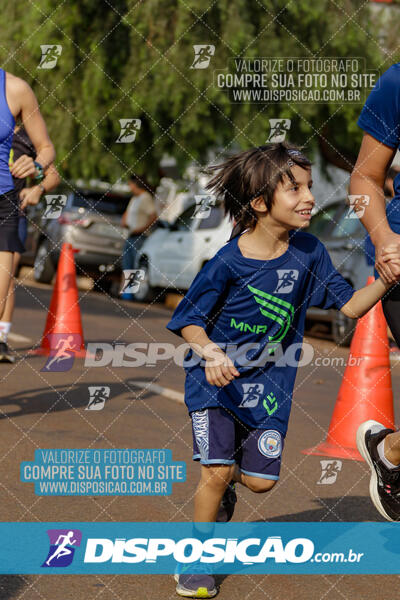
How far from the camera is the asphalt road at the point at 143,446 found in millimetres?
3719

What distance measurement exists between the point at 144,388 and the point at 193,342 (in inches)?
170

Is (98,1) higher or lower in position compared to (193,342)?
lower

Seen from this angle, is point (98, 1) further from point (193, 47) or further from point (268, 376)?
point (268, 376)

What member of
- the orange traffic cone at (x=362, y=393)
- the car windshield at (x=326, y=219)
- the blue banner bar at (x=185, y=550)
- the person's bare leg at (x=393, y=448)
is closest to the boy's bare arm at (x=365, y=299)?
the person's bare leg at (x=393, y=448)

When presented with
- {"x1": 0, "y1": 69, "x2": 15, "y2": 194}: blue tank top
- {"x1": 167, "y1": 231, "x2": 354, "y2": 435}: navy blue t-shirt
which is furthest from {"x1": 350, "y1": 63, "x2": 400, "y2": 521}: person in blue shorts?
{"x1": 0, "y1": 69, "x2": 15, "y2": 194}: blue tank top

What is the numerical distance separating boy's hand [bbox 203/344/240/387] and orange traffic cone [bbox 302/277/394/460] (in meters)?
2.57

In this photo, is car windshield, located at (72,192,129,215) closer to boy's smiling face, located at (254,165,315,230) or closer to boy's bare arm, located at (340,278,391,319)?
boy's smiling face, located at (254,165,315,230)

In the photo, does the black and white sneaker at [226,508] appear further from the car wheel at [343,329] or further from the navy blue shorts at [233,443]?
the car wheel at [343,329]

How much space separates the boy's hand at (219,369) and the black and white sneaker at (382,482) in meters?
0.97

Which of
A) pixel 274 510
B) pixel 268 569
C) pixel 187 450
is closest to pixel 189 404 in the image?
pixel 268 569

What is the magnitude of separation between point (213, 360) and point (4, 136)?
265cm

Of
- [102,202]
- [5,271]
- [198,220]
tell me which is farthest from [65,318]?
[102,202]

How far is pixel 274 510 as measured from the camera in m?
4.73

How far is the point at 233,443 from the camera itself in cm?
385
